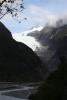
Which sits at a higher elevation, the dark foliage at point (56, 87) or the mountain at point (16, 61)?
the mountain at point (16, 61)

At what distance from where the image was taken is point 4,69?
114312 millimetres

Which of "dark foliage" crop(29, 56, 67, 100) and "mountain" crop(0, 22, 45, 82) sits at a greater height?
"mountain" crop(0, 22, 45, 82)

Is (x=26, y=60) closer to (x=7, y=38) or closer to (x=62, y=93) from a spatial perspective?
(x=7, y=38)

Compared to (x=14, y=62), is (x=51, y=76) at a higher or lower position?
lower

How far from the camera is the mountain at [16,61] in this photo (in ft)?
381

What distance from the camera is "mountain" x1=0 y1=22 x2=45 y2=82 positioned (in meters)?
116

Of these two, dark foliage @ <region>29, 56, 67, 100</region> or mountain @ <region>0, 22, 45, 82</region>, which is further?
mountain @ <region>0, 22, 45, 82</region>

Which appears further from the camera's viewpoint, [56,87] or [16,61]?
[16,61]

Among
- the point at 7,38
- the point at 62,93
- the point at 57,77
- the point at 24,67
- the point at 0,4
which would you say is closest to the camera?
the point at 62,93

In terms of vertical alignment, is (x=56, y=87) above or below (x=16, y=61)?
below

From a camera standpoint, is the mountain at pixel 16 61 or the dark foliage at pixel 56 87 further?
the mountain at pixel 16 61

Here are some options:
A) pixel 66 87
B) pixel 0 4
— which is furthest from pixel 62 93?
pixel 0 4

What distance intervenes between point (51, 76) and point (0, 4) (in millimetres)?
10162

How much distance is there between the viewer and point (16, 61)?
12912 centimetres
